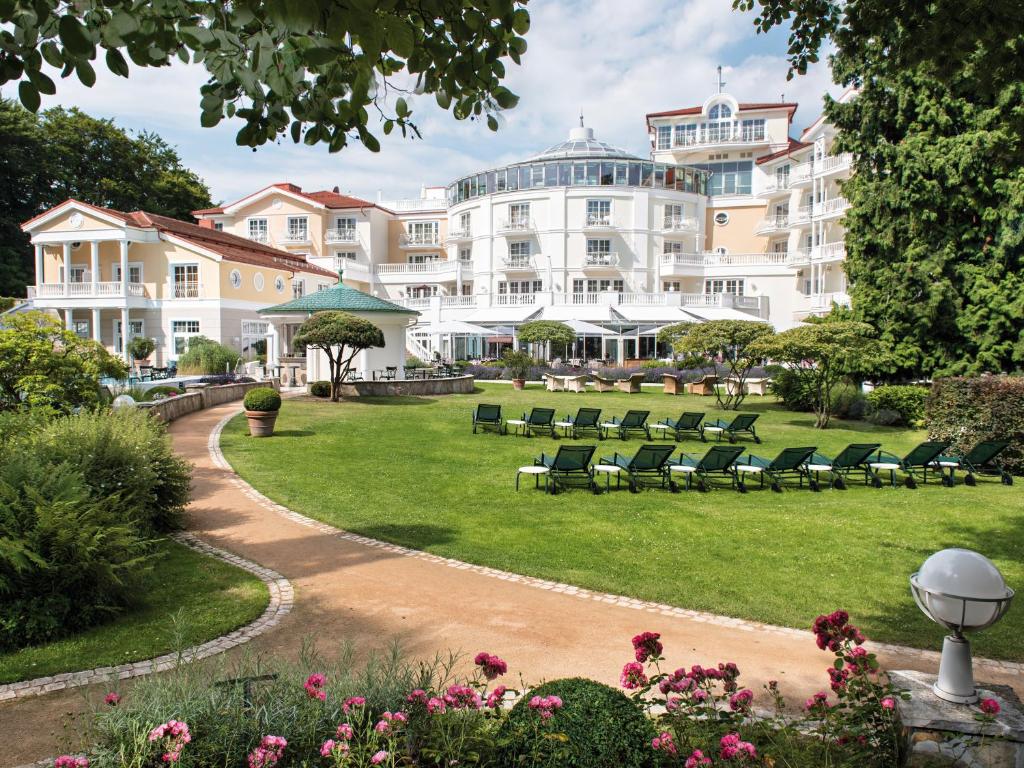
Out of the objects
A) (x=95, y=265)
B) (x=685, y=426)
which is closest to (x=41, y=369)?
(x=685, y=426)

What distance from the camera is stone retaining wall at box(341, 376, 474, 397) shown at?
1010 inches

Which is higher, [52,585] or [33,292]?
[33,292]

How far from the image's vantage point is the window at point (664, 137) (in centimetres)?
5656

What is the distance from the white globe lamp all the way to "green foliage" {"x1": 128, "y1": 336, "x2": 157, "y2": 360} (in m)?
38.8

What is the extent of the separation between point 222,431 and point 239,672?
45.2ft

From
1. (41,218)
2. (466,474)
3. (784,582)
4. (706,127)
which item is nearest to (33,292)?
(41,218)

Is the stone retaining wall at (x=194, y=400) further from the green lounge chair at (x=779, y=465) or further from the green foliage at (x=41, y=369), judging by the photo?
the green lounge chair at (x=779, y=465)

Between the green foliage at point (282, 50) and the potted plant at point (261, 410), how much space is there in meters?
12.9

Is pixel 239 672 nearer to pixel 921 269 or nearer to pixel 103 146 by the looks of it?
pixel 921 269

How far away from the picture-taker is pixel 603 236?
48688mm

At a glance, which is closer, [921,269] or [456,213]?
[921,269]

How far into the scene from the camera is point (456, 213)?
2089 inches

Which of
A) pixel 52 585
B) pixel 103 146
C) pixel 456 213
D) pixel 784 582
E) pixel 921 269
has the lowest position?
pixel 784 582

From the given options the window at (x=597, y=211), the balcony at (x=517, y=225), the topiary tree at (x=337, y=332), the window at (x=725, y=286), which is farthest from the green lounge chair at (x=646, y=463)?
the window at (x=725, y=286)
